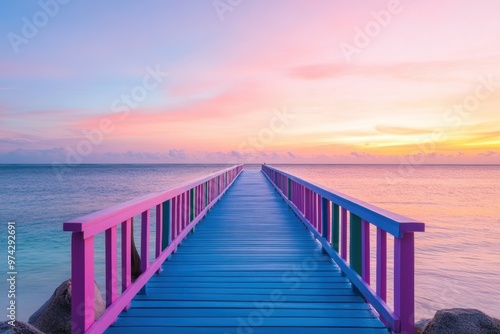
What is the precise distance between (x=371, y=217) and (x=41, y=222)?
23625 mm

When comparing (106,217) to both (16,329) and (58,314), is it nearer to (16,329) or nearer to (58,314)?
(16,329)

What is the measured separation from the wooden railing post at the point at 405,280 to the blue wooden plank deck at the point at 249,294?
524 mm

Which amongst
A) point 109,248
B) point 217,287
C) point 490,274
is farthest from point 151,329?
point 490,274

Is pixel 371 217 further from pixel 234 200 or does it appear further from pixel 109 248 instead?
pixel 234 200

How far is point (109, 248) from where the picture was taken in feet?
10.2

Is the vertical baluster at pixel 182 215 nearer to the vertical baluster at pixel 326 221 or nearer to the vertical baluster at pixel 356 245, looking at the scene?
the vertical baluster at pixel 326 221

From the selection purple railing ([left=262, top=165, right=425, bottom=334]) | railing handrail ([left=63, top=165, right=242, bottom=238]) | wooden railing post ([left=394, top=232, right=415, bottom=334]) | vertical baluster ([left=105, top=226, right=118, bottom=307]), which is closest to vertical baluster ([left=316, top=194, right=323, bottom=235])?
purple railing ([left=262, top=165, right=425, bottom=334])

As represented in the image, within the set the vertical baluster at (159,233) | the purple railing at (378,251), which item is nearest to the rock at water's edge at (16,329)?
the vertical baluster at (159,233)

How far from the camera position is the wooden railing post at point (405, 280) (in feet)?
9.09

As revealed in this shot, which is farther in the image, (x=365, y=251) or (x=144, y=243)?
(x=144, y=243)

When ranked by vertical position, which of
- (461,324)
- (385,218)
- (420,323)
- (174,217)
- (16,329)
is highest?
(385,218)

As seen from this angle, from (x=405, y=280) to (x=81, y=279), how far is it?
6.68 feet

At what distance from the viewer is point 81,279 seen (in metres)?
2.53

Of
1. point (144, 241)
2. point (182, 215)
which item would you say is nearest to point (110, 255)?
point (144, 241)
